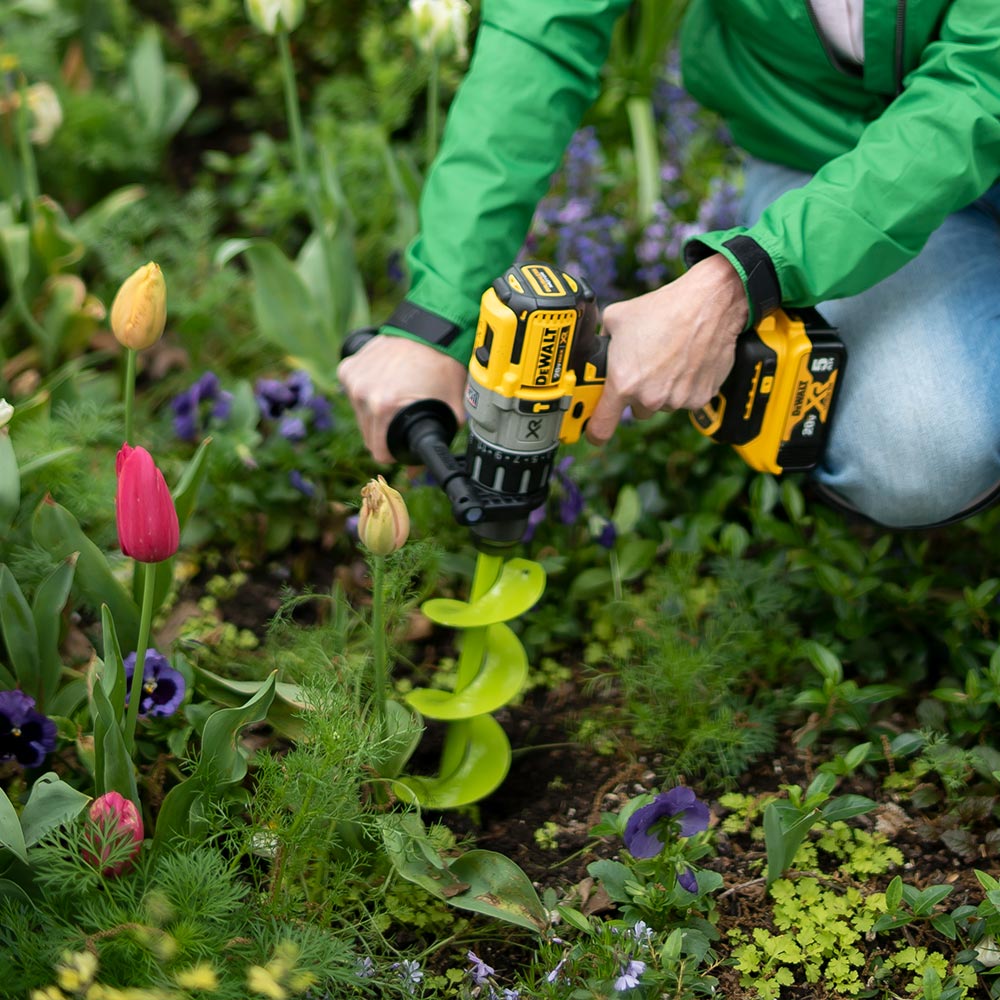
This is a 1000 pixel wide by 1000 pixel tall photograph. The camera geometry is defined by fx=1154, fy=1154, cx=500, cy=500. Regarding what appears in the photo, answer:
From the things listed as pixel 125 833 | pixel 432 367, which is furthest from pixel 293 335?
pixel 125 833

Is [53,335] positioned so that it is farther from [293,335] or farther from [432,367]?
[432,367]

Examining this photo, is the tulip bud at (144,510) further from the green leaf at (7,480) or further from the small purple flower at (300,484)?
the small purple flower at (300,484)

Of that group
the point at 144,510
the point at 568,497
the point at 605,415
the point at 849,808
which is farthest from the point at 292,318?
the point at 849,808

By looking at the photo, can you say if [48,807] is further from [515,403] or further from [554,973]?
[515,403]

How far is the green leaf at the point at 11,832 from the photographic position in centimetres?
120

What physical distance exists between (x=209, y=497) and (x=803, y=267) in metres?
1.06

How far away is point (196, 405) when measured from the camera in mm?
2062

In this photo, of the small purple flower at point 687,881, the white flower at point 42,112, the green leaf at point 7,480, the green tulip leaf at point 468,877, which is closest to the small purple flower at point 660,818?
the small purple flower at point 687,881

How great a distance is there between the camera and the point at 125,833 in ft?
4.05

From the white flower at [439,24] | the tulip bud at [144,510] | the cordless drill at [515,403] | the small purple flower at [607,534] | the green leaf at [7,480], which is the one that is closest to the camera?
the tulip bud at [144,510]

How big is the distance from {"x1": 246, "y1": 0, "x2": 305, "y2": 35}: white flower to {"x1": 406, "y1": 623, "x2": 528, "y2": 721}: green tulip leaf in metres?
1.11

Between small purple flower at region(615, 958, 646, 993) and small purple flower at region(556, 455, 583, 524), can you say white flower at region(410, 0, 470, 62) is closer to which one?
small purple flower at region(556, 455, 583, 524)

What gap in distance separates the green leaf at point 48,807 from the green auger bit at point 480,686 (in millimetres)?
442

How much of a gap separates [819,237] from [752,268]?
9 cm
